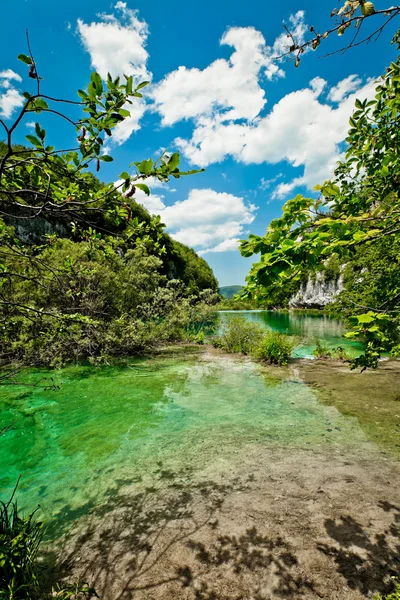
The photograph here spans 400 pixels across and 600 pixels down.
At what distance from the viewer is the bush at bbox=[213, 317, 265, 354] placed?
70.3 feet

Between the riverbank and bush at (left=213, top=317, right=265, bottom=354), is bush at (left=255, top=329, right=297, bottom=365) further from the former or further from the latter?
the riverbank

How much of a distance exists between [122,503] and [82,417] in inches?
211

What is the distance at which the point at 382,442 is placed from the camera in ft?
24.3

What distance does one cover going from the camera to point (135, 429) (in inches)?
349

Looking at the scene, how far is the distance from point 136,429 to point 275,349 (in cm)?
1210

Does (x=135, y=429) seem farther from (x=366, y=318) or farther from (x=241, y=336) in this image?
(x=241, y=336)

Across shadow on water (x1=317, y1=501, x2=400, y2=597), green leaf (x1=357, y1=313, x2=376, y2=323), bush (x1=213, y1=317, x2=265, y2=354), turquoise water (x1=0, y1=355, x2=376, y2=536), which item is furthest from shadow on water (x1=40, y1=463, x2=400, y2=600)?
bush (x1=213, y1=317, x2=265, y2=354)

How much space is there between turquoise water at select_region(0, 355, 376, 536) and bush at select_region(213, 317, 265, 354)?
6704 mm

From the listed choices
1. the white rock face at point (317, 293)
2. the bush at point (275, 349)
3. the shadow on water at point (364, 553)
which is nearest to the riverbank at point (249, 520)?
the shadow on water at point (364, 553)

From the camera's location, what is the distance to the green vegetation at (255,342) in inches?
731

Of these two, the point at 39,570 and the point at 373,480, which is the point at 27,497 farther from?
the point at 373,480

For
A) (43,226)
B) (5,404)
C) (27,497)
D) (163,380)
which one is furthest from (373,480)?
(43,226)

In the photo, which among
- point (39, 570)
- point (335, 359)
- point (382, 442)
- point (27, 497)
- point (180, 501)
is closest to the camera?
point (39, 570)

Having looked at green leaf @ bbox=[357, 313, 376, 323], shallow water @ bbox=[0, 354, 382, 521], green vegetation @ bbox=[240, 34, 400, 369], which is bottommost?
shallow water @ bbox=[0, 354, 382, 521]
